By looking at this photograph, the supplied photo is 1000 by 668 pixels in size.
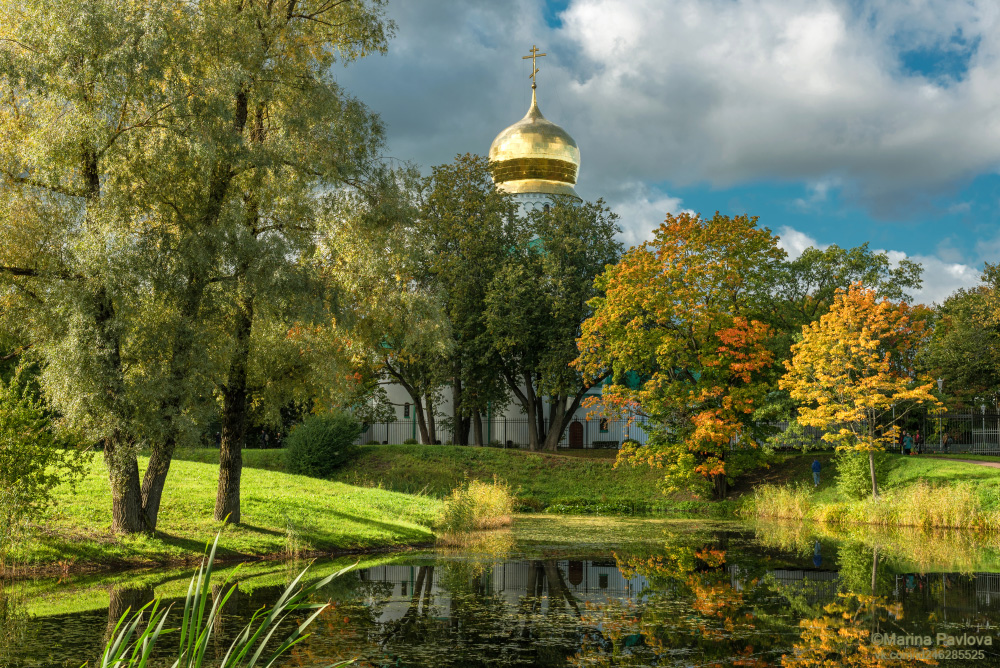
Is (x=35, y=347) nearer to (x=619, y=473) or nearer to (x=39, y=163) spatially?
(x=39, y=163)

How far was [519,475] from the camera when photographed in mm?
33656

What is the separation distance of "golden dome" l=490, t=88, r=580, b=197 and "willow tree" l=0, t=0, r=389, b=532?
30.3 meters

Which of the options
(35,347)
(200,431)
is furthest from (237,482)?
(35,347)

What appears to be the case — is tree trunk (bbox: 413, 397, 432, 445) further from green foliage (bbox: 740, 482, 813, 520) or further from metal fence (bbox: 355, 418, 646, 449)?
green foliage (bbox: 740, 482, 813, 520)

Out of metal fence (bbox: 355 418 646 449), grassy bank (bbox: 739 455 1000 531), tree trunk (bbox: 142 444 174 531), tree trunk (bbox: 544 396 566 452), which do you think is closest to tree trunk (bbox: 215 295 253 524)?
tree trunk (bbox: 142 444 174 531)

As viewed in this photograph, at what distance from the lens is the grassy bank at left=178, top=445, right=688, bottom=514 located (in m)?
31.1

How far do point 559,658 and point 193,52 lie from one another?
11736 millimetres

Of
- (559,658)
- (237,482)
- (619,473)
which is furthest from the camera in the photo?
(619,473)

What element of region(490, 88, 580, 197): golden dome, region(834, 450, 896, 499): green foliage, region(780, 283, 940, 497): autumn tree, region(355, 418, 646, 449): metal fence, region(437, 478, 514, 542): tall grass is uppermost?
region(490, 88, 580, 197): golden dome

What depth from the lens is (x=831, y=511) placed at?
25.3 metres

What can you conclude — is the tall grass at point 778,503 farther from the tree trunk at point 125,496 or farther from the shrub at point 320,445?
the tree trunk at point 125,496

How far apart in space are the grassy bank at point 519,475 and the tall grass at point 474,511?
6.62 metres

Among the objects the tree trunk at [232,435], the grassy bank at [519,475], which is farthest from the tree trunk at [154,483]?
the grassy bank at [519,475]

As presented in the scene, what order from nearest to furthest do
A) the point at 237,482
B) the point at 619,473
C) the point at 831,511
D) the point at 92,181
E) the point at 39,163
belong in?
the point at 39,163 < the point at 92,181 < the point at 237,482 < the point at 831,511 < the point at 619,473
